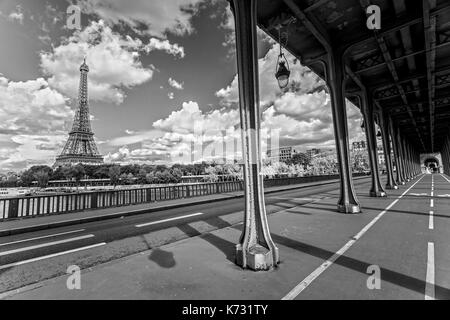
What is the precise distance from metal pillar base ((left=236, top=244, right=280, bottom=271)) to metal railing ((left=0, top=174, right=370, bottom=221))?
10.7 m

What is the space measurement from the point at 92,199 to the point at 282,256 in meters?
11.5

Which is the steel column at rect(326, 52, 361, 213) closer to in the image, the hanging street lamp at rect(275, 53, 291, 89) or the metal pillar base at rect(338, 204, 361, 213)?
the metal pillar base at rect(338, 204, 361, 213)

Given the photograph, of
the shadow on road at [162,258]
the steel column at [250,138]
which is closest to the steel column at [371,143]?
the steel column at [250,138]

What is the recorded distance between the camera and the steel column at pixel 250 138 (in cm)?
459

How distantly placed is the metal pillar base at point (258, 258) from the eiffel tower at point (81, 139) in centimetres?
11047


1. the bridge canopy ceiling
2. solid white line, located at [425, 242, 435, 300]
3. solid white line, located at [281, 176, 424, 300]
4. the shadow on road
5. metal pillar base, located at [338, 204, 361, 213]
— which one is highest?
the bridge canopy ceiling

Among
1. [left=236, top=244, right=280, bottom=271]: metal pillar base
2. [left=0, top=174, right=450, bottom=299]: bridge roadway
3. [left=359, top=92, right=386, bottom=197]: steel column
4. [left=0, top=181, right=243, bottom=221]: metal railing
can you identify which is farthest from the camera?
[left=359, top=92, right=386, bottom=197]: steel column

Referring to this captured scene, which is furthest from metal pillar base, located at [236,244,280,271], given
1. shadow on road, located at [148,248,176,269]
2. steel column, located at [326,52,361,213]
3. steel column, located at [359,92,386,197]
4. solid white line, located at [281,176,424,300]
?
steel column, located at [359,92,386,197]

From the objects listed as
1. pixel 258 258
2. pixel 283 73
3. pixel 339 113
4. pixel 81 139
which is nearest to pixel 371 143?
pixel 339 113

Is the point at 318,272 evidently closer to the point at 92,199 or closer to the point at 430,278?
the point at 430,278

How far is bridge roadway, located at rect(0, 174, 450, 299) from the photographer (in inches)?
137

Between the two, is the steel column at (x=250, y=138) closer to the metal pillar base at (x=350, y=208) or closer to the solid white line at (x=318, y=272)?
the solid white line at (x=318, y=272)

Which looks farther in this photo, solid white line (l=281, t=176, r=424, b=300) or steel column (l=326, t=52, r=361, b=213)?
steel column (l=326, t=52, r=361, b=213)

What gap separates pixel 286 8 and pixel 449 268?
9.08m
